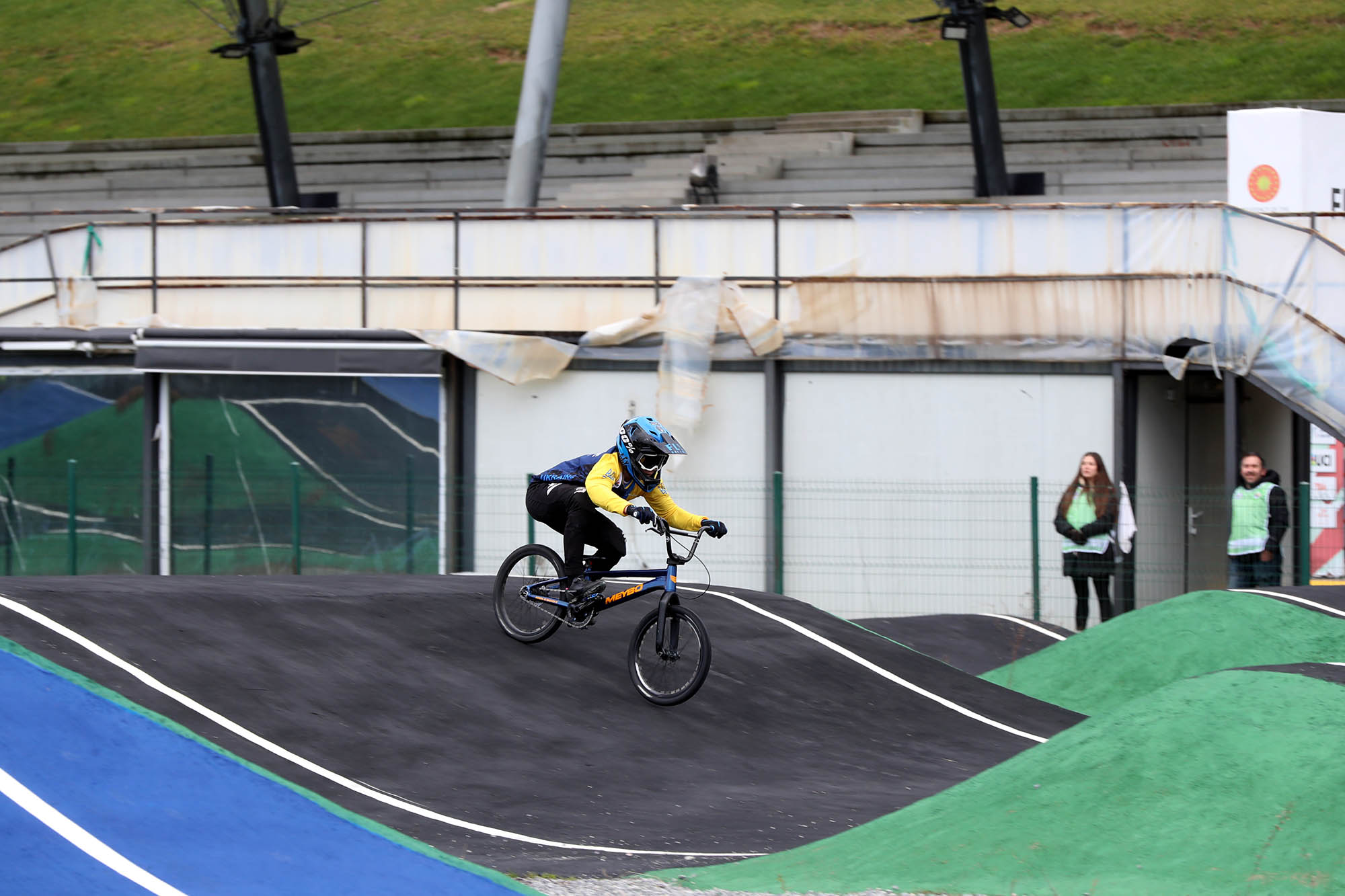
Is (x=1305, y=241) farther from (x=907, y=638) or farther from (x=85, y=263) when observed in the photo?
(x=85, y=263)

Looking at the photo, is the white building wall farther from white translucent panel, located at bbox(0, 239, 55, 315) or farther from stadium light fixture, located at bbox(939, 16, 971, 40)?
white translucent panel, located at bbox(0, 239, 55, 315)

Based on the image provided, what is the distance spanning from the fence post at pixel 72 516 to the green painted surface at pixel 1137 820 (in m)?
12.0

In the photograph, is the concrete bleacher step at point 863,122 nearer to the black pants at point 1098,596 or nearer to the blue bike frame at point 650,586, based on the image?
the black pants at point 1098,596

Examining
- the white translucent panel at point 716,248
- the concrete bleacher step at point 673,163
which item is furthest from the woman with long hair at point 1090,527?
the concrete bleacher step at point 673,163

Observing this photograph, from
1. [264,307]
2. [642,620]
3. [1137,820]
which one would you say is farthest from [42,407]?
[1137,820]

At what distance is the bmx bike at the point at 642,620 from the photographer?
1105 centimetres

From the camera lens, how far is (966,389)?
17203 millimetres

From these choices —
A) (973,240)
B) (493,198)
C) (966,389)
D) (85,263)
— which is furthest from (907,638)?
(493,198)

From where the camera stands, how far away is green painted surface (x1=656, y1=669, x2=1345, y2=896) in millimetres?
7262

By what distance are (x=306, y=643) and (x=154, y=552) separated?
750 centimetres

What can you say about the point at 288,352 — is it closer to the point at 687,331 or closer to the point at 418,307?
the point at 418,307

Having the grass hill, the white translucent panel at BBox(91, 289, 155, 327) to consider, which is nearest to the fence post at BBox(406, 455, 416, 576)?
the white translucent panel at BBox(91, 289, 155, 327)

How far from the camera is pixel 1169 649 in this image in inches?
535

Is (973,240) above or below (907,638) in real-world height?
above
